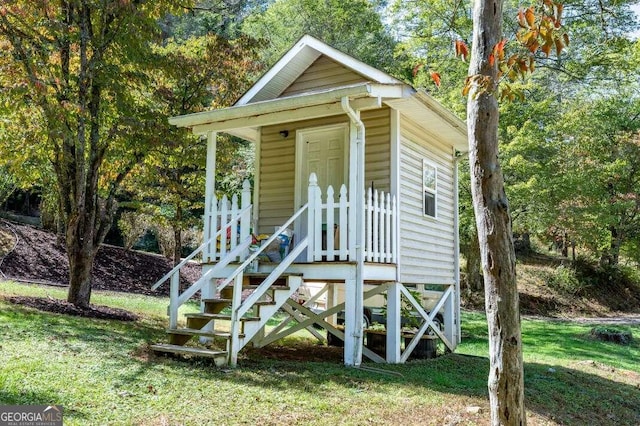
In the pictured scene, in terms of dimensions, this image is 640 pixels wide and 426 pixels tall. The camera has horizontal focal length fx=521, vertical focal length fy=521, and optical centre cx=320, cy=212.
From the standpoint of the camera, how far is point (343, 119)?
907cm

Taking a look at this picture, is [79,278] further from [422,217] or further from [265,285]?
[422,217]

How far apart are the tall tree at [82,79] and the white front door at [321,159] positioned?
120 inches

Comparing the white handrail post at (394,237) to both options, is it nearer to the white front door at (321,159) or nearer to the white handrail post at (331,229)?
the white front door at (321,159)

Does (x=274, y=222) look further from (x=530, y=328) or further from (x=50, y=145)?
(x=530, y=328)

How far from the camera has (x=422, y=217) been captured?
9.56 metres

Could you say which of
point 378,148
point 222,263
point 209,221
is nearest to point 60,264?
point 209,221

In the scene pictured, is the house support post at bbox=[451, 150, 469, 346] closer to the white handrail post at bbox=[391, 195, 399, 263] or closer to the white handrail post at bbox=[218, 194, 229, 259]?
the white handrail post at bbox=[391, 195, 399, 263]

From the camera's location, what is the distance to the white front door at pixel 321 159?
906 centimetres

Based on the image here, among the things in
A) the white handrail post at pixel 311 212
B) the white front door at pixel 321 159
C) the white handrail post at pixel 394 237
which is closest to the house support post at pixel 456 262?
the white handrail post at pixel 394 237

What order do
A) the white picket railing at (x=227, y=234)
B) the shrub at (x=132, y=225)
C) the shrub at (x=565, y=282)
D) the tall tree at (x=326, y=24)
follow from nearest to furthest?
the white picket railing at (x=227, y=234), the shrub at (x=132, y=225), the shrub at (x=565, y=282), the tall tree at (x=326, y=24)

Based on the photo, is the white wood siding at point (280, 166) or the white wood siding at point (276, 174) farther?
the white wood siding at point (276, 174)

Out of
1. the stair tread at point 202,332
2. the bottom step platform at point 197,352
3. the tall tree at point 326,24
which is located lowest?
the bottom step platform at point 197,352

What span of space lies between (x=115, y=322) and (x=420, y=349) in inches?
205

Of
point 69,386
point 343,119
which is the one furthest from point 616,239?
point 69,386
